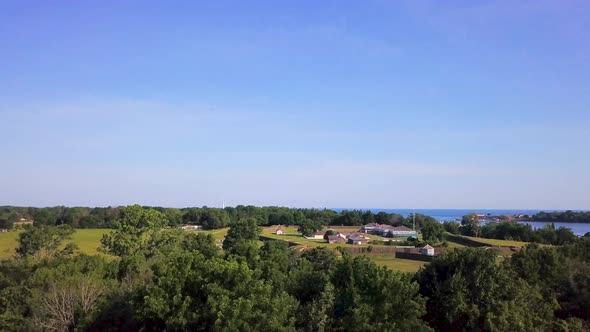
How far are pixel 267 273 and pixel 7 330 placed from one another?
46.8 ft

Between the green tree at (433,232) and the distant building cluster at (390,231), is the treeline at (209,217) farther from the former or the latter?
the green tree at (433,232)

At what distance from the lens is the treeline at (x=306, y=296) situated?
72.7ft

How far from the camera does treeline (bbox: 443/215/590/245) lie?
74438 mm

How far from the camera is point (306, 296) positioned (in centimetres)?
2630

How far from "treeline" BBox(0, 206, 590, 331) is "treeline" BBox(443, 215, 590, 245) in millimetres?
39896

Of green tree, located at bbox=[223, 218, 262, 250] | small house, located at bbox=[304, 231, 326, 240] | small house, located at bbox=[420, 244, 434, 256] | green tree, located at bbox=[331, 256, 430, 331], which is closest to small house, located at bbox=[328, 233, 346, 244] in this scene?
small house, located at bbox=[304, 231, 326, 240]

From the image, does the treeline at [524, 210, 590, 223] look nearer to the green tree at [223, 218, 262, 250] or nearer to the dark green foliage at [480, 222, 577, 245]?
the dark green foliage at [480, 222, 577, 245]

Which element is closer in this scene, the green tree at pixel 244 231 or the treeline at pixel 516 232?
the green tree at pixel 244 231

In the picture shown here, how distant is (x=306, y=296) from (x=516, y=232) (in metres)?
70.2

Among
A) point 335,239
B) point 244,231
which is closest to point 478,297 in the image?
point 244,231

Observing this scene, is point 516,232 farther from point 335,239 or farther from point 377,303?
point 377,303

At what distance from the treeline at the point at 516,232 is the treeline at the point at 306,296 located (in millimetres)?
39896

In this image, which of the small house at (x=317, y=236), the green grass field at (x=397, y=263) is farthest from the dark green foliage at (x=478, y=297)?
the small house at (x=317, y=236)

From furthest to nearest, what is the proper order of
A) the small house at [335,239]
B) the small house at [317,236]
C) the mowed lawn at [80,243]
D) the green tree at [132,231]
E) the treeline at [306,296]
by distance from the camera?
the small house at [317,236] < the small house at [335,239] < the mowed lawn at [80,243] < the green tree at [132,231] < the treeline at [306,296]
